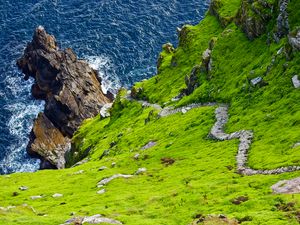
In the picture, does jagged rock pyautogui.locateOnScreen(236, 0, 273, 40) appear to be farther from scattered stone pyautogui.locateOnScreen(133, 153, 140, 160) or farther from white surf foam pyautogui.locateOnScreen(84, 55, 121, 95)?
white surf foam pyautogui.locateOnScreen(84, 55, 121, 95)

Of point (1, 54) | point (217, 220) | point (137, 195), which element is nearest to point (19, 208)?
point (137, 195)

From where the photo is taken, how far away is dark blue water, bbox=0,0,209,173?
511 ft

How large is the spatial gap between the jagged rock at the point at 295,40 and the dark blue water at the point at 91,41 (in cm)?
9292

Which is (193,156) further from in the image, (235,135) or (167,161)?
(235,135)

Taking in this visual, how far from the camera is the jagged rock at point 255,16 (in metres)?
95.2

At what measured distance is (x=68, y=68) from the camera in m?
161

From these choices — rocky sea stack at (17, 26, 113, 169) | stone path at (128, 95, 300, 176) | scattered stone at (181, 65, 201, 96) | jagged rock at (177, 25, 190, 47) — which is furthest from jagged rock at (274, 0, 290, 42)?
rocky sea stack at (17, 26, 113, 169)

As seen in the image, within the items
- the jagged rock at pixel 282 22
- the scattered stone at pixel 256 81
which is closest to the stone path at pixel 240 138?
the scattered stone at pixel 256 81

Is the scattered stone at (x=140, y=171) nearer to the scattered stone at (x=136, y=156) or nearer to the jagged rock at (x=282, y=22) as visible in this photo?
the scattered stone at (x=136, y=156)

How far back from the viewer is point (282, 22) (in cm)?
8744

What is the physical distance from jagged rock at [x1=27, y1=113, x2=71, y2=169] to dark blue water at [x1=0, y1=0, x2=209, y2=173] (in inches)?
201

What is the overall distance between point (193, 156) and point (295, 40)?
2514 centimetres

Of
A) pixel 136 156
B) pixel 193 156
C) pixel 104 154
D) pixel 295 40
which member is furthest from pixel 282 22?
pixel 104 154

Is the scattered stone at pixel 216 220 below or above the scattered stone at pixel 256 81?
below
